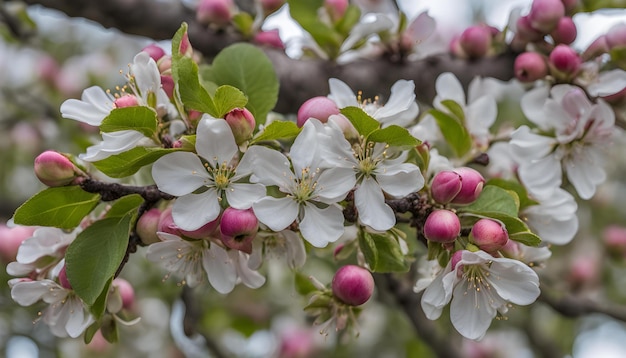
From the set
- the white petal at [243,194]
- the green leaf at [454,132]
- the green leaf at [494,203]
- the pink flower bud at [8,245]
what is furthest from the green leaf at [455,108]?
the pink flower bud at [8,245]

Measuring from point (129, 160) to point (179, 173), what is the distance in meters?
0.08

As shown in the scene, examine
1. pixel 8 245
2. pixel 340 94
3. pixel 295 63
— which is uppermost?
pixel 340 94

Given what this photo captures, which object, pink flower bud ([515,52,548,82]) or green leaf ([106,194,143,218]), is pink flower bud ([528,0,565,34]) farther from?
green leaf ([106,194,143,218])

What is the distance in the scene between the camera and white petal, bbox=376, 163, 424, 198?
1.06 m

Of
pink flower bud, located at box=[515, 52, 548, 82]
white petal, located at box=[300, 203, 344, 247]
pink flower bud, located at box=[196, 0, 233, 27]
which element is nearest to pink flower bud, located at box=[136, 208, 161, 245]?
white petal, located at box=[300, 203, 344, 247]

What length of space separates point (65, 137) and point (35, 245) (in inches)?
60.5

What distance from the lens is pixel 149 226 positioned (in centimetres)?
A: 111

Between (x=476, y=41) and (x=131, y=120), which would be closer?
(x=131, y=120)

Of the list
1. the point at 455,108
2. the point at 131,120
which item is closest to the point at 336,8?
the point at 455,108

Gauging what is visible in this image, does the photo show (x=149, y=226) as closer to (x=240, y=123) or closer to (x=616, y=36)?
(x=240, y=123)

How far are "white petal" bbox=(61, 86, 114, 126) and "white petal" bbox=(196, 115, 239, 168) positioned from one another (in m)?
0.21

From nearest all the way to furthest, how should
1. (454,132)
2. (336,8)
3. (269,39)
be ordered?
1. (454,132)
2. (336,8)
3. (269,39)

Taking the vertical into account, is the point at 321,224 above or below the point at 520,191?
above

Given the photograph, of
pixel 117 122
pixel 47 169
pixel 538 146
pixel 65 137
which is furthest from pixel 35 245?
pixel 65 137
